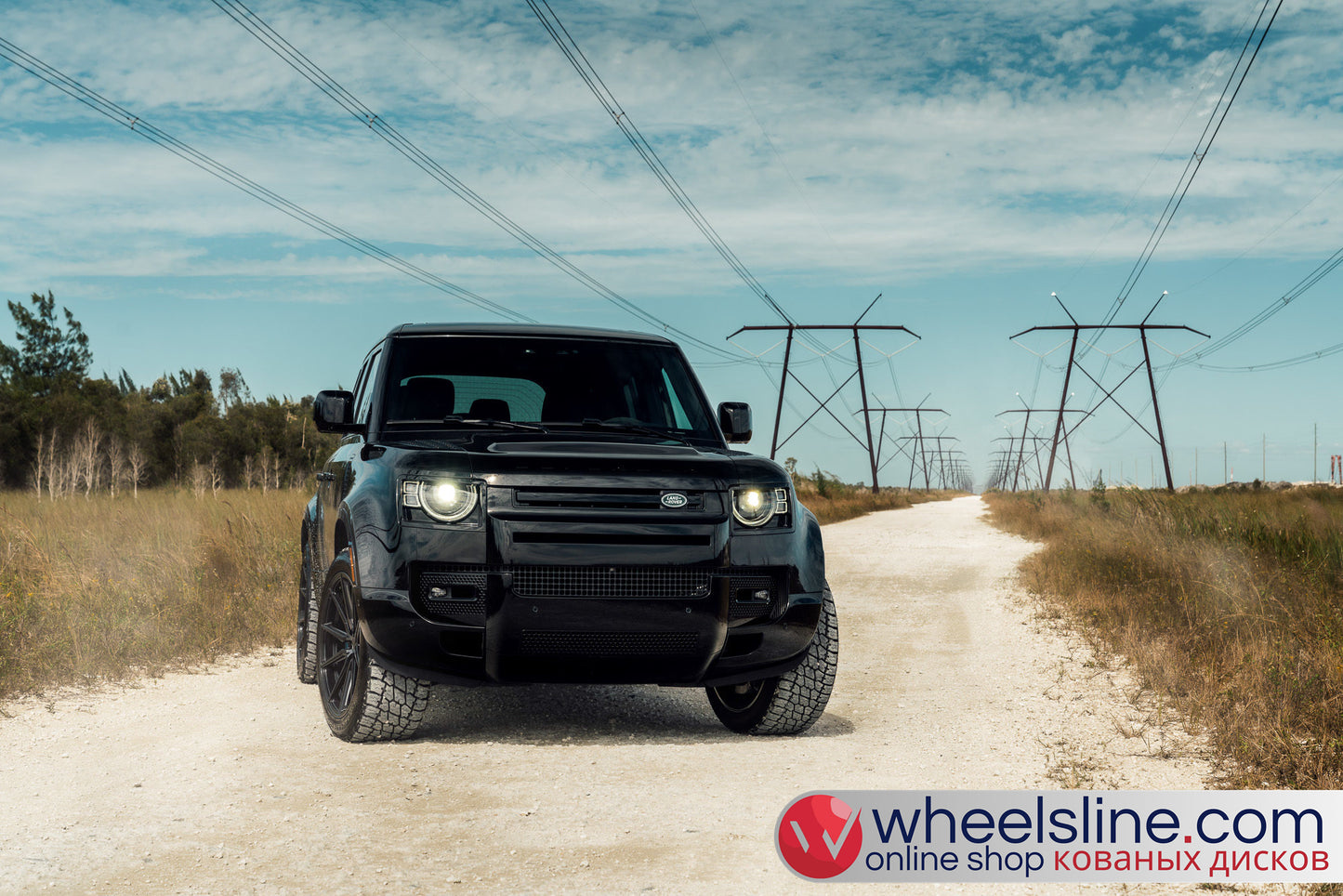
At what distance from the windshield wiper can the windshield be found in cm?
3

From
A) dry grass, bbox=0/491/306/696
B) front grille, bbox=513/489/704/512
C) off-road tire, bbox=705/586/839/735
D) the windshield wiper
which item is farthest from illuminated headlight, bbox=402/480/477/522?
dry grass, bbox=0/491/306/696

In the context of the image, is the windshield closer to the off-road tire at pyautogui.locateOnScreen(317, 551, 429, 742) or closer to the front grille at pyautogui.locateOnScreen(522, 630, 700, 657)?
the off-road tire at pyautogui.locateOnScreen(317, 551, 429, 742)

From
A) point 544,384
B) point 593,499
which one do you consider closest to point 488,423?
point 544,384

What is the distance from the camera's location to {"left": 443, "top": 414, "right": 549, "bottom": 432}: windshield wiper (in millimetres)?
6047

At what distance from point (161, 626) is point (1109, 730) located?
6703 millimetres

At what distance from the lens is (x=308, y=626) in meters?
7.41

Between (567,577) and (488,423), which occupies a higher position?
(488,423)

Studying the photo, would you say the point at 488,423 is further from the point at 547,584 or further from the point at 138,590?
the point at 138,590

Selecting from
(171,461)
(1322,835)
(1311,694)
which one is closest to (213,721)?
(1322,835)

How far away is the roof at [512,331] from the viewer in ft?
21.7

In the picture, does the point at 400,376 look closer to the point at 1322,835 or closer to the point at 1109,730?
the point at 1109,730

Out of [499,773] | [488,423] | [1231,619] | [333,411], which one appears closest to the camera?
[499,773]

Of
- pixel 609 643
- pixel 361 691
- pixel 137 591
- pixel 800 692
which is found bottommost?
pixel 800 692

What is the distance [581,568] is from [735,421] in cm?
193
